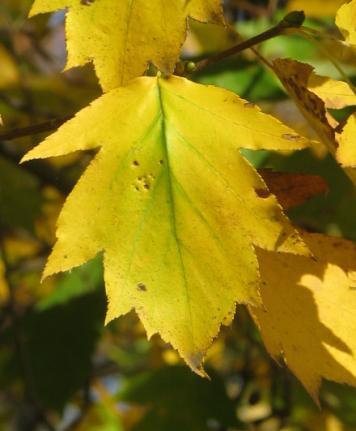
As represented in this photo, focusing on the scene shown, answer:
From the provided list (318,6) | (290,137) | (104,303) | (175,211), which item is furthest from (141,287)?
(318,6)

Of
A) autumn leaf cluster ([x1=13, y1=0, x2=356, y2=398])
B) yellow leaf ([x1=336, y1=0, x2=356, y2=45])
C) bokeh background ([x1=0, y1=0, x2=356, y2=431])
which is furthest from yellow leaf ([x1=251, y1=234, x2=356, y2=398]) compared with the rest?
bokeh background ([x1=0, y1=0, x2=356, y2=431])

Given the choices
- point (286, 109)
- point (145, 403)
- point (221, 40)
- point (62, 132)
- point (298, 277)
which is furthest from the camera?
point (286, 109)

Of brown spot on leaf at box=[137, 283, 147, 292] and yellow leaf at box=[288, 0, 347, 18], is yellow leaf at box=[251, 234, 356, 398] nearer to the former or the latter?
brown spot on leaf at box=[137, 283, 147, 292]

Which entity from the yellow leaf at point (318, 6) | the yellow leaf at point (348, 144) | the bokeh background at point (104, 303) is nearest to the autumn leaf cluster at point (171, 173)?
the yellow leaf at point (348, 144)

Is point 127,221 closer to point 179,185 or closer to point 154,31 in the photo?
point 179,185

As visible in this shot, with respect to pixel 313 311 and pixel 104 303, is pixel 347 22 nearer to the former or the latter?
pixel 313 311

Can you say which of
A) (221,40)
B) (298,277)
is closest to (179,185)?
(298,277)
